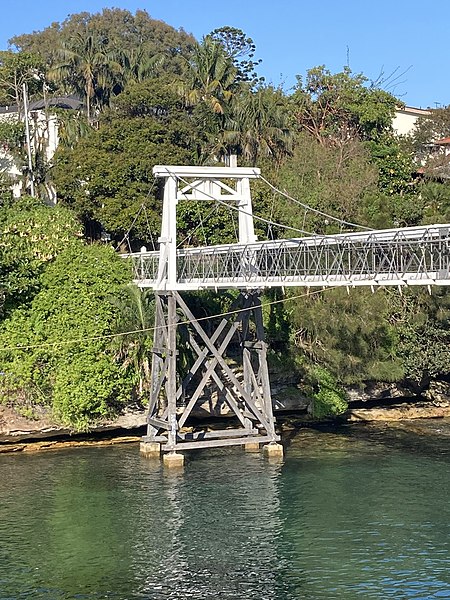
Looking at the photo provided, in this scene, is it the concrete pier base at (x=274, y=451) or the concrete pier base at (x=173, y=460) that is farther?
the concrete pier base at (x=274, y=451)

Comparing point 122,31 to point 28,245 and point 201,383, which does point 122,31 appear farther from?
point 201,383

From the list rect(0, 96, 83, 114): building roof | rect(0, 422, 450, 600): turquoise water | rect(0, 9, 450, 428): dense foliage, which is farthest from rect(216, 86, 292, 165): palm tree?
rect(0, 422, 450, 600): turquoise water

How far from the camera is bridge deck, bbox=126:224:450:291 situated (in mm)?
24688

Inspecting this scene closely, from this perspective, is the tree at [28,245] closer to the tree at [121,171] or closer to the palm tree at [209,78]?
the tree at [121,171]

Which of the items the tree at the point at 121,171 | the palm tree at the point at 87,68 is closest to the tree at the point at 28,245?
the tree at the point at 121,171

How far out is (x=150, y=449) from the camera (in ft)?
104

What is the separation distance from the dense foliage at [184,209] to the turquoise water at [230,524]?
3543 millimetres

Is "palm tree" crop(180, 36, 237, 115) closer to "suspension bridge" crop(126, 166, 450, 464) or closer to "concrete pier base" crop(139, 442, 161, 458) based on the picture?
"suspension bridge" crop(126, 166, 450, 464)

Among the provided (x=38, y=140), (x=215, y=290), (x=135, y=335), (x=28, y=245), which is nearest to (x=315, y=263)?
(x=215, y=290)

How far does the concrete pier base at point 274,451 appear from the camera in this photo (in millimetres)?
31156

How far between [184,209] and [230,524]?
20.4 meters

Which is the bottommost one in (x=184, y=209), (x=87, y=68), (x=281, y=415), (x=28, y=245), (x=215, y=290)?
(x=281, y=415)

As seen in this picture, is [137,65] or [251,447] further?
[137,65]

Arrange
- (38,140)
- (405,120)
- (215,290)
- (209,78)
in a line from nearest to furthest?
1. (215,290)
2. (209,78)
3. (38,140)
4. (405,120)
